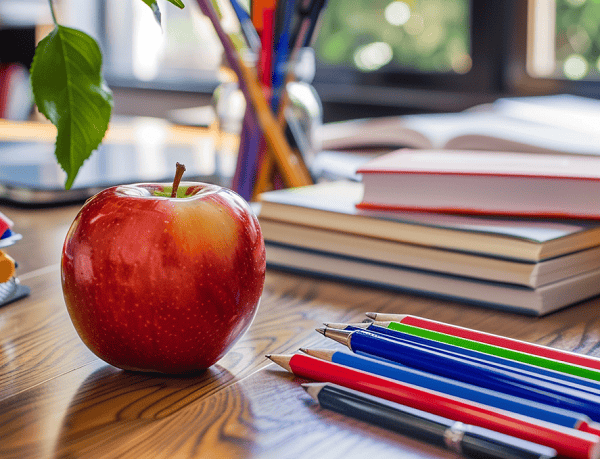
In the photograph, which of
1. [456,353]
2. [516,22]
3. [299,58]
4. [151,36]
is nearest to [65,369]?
[456,353]

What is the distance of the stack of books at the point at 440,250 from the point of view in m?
0.58

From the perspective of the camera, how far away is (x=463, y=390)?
14.5 inches

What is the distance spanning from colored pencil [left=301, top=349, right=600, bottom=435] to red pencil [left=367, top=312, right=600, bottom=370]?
0.07 m

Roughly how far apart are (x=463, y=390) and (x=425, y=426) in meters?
0.03

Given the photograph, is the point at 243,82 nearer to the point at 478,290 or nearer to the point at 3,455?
the point at 478,290

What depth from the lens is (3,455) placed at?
0.36m

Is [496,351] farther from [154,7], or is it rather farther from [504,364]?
[154,7]

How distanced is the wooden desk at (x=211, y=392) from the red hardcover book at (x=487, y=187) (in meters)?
0.09

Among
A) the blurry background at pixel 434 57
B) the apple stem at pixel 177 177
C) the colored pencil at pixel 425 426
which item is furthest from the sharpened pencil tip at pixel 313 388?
the blurry background at pixel 434 57

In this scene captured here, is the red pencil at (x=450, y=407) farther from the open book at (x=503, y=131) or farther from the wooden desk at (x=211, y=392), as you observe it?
the open book at (x=503, y=131)

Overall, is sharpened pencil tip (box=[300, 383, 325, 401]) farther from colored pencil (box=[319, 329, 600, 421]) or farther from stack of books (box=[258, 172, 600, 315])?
stack of books (box=[258, 172, 600, 315])

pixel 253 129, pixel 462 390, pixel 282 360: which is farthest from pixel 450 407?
pixel 253 129

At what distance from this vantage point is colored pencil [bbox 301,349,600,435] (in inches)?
13.2

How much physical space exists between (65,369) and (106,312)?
0.07 m
